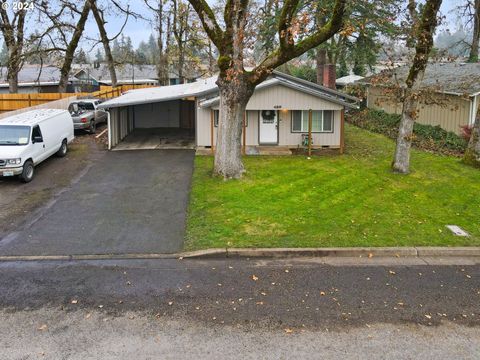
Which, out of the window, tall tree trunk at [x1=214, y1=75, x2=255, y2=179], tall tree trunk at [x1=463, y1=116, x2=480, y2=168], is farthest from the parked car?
tall tree trunk at [x1=463, y1=116, x2=480, y2=168]

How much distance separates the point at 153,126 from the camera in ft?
106

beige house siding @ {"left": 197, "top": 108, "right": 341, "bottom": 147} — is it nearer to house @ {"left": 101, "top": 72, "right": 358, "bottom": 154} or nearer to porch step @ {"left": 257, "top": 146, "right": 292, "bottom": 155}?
house @ {"left": 101, "top": 72, "right": 358, "bottom": 154}

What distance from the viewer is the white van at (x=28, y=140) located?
16031 millimetres

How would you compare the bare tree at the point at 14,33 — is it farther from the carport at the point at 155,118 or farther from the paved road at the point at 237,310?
the paved road at the point at 237,310

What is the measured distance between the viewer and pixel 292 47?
14742 millimetres

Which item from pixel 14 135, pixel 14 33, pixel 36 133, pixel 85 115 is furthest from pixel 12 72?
pixel 14 135

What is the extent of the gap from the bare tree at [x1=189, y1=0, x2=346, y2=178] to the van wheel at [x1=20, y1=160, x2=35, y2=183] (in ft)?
22.3

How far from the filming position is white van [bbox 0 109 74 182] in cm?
1603

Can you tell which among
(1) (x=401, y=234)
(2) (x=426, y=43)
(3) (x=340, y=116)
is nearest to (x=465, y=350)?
(1) (x=401, y=234)

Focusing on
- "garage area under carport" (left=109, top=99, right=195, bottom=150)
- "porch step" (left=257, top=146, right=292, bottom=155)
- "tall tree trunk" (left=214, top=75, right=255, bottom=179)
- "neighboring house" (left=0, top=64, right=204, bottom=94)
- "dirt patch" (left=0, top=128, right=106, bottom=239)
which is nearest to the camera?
"dirt patch" (left=0, top=128, right=106, bottom=239)

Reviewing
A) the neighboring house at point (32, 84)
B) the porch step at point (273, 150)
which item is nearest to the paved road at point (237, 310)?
the porch step at point (273, 150)

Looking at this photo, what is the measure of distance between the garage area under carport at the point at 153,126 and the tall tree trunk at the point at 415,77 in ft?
36.4

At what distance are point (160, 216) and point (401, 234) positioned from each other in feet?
20.8

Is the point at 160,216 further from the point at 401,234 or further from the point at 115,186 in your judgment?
the point at 401,234
